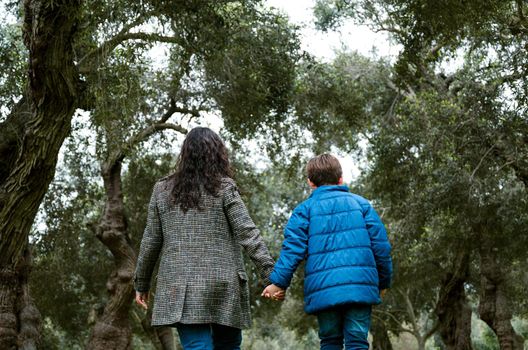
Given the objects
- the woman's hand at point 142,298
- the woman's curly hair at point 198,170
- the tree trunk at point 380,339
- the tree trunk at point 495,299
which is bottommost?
the woman's hand at point 142,298

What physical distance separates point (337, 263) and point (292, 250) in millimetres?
315

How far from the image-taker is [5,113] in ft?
42.3

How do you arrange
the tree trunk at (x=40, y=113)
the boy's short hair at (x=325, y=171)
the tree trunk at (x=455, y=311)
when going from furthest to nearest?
the tree trunk at (x=455, y=311), the tree trunk at (x=40, y=113), the boy's short hair at (x=325, y=171)

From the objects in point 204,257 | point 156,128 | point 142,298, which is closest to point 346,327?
point 204,257

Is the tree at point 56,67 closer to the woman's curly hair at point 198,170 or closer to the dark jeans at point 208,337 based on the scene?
the woman's curly hair at point 198,170

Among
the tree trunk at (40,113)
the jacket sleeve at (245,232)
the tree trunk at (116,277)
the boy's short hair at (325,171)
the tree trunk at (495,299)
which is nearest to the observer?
the jacket sleeve at (245,232)

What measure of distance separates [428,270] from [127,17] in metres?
19.3

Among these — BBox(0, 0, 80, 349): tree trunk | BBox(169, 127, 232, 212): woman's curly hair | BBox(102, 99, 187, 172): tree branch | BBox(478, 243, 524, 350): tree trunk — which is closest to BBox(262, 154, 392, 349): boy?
BBox(169, 127, 232, 212): woman's curly hair

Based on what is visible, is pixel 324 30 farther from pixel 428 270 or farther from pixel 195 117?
pixel 428 270

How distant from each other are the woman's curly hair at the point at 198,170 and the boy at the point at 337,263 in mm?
645

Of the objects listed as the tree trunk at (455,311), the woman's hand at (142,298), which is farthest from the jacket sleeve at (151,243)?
the tree trunk at (455,311)

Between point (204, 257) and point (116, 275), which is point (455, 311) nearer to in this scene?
point (116, 275)

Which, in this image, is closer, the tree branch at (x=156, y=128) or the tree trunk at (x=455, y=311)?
the tree branch at (x=156, y=128)

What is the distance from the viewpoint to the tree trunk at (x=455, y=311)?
2147 centimetres
